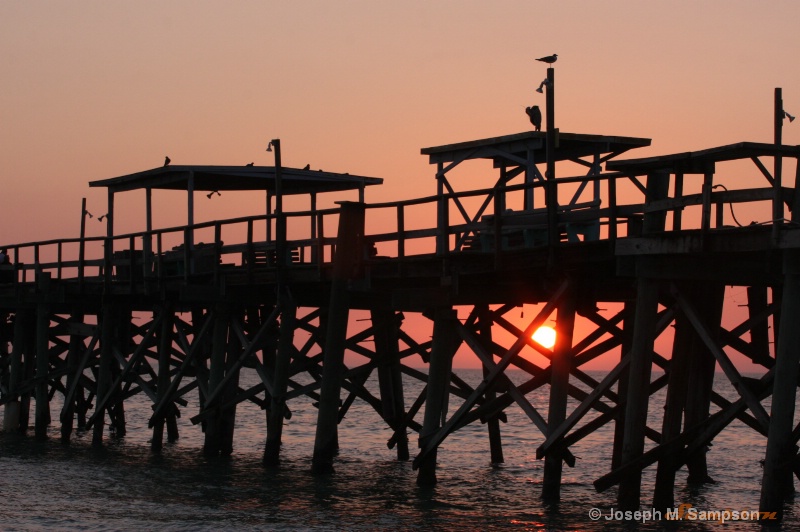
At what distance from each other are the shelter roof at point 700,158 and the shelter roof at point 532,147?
4365 mm

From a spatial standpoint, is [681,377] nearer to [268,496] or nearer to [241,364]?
[268,496]

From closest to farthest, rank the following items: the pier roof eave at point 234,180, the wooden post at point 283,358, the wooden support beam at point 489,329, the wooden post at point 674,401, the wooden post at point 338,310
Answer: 1. the wooden post at point 674,401
2. the wooden support beam at point 489,329
3. the wooden post at point 338,310
4. the wooden post at point 283,358
5. the pier roof eave at point 234,180

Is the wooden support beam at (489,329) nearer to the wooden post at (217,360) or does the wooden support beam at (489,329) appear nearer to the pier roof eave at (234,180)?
the wooden post at (217,360)

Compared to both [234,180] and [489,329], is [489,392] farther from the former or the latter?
[234,180]

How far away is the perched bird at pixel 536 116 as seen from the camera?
1989 centimetres

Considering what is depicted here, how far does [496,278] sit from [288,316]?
4890 mm

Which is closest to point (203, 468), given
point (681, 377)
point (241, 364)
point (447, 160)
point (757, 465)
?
point (241, 364)

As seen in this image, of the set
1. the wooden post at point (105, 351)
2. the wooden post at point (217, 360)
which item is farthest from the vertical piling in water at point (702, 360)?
the wooden post at point (105, 351)

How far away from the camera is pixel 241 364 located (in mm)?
21688

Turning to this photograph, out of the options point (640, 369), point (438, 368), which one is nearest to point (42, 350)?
point (438, 368)

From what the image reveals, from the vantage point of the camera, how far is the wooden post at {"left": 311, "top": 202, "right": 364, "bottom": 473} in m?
19.2

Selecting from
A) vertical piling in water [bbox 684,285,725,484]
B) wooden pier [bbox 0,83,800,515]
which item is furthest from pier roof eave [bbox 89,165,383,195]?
vertical piling in water [bbox 684,285,725,484]

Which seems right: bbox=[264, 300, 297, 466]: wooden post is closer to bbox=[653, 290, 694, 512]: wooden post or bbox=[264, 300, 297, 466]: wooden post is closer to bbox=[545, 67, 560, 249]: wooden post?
bbox=[545, 67, 560, 249]: wooden post

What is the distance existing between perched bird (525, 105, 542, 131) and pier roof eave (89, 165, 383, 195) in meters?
6.10
